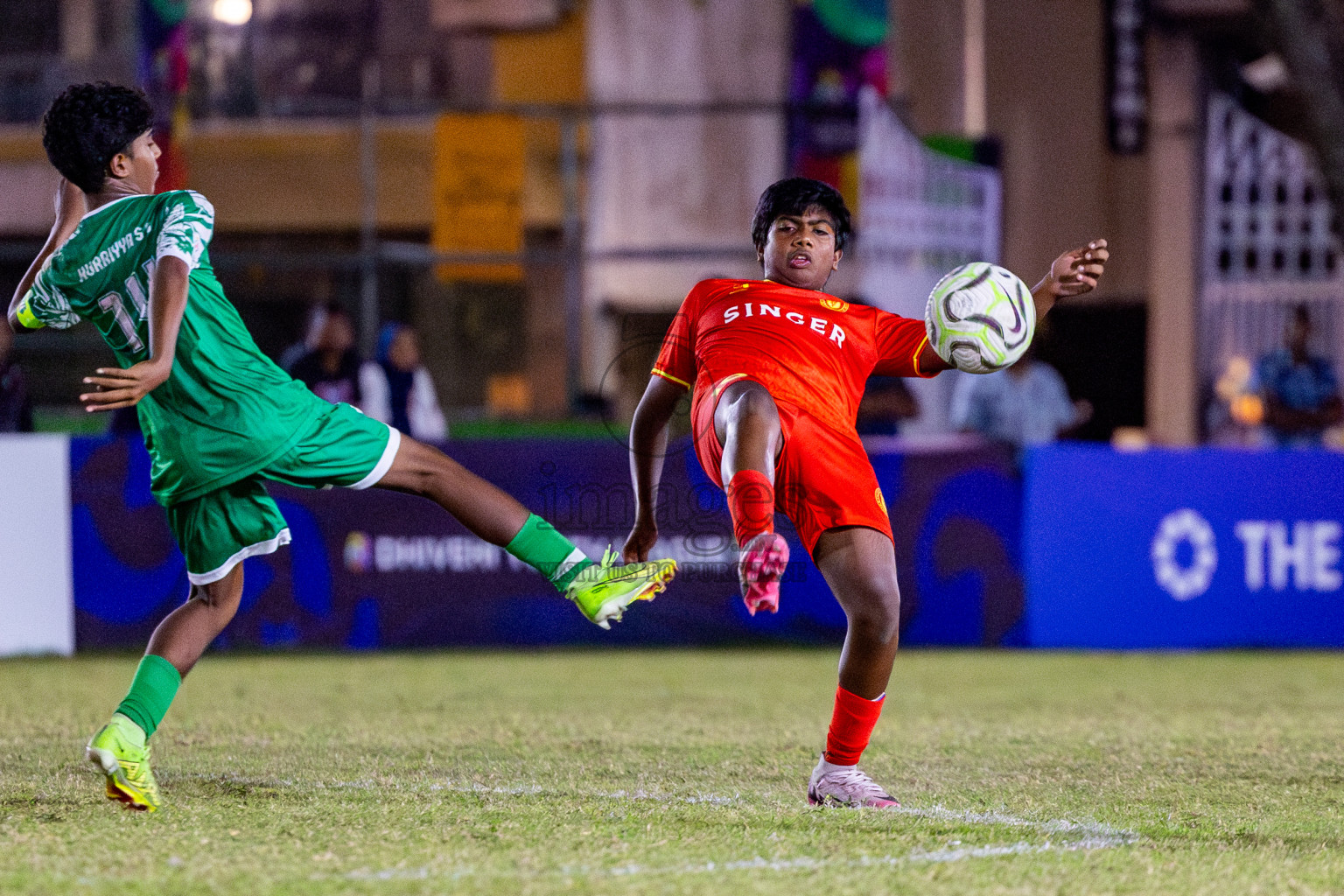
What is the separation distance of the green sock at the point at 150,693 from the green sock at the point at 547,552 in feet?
3.16

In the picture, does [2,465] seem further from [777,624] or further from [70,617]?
[777,624]

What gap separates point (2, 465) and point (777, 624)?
14.9 feet

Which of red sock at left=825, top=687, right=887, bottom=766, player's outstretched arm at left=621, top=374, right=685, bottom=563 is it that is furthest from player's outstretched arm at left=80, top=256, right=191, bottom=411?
red sock at left=825, top=687, right=887, bottom=766

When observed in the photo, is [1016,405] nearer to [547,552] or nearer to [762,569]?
[547,552]

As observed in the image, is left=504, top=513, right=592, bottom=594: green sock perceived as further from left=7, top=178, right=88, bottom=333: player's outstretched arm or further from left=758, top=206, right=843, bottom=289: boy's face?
left=7, top=178, right=88, bottom=333: player's outstretched arm

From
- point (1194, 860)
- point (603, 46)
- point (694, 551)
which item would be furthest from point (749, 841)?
point (603, 46)

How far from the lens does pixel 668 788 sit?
499cm

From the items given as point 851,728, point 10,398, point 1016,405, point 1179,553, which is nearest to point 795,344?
point 851,728

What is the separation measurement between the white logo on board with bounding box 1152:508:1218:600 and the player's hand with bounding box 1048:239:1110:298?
5.78 meters

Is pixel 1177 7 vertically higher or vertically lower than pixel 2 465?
higher

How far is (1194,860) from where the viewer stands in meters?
3.98

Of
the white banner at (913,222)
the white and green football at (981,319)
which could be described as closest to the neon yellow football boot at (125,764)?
the white and green football at (981,319)

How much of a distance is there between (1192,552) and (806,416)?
6.23 metres

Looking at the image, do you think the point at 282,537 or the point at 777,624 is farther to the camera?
the point at 777,624
